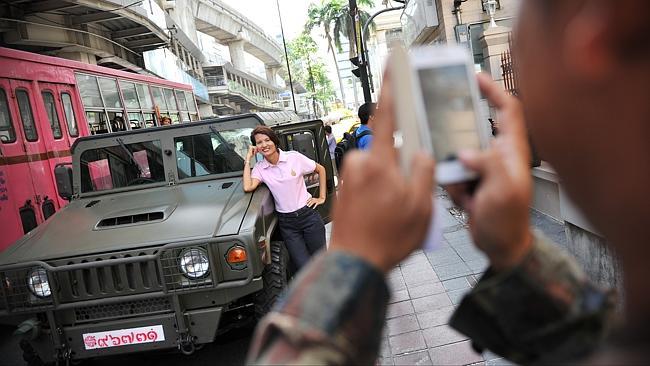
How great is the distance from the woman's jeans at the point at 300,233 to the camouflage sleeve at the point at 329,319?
3.82 m

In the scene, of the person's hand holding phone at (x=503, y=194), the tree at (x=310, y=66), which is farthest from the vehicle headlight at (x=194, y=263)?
the tree at (x=310, y=66)

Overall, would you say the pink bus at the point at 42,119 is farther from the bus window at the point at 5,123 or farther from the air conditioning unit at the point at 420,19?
the air conditioning unit at the point at 420,19

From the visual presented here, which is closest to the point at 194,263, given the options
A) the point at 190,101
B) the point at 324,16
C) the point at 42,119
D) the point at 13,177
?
the point at 13,177

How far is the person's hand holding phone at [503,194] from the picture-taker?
0.76m

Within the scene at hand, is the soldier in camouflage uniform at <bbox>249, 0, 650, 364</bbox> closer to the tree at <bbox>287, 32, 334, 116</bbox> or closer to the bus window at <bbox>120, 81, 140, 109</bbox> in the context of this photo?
the bus window at <bbox>120, 81, 140, 109</bbox>

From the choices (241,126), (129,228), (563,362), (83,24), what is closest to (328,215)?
(241,126)

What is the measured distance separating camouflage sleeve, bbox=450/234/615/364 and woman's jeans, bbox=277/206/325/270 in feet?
12.2

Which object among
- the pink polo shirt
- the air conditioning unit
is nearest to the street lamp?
the air conditioning unit

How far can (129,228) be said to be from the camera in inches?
159

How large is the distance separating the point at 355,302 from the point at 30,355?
4.15 meters

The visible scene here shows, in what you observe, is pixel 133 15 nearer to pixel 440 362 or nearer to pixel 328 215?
pixel 328 215

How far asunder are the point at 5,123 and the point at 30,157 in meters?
0.57

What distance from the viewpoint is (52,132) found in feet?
26.4

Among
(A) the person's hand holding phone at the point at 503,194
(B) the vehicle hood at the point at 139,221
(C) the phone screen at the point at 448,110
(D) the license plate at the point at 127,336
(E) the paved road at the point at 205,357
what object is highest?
(C) the phone screen at the point at 448,110
